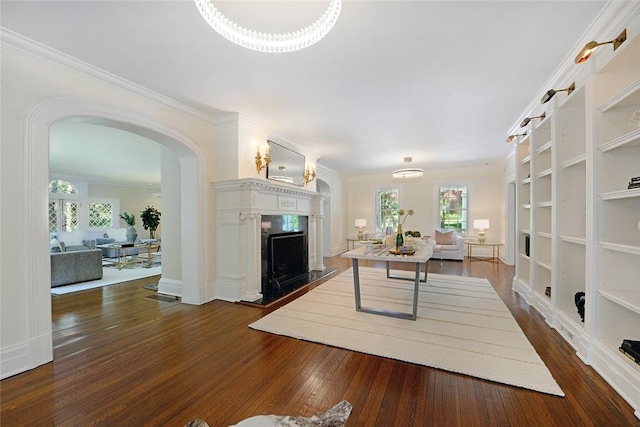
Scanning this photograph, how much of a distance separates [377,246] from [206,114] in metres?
2.98

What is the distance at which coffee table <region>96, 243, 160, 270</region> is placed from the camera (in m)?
6.20

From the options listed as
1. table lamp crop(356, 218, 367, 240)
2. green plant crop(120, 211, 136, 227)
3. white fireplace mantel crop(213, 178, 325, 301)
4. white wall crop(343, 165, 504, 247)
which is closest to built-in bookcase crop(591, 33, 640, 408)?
white fireplace mantel crop(213, 178, 325, 301)

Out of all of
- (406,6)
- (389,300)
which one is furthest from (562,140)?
(389,300)

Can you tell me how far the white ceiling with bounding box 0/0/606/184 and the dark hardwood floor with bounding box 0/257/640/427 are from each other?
8.41 ft

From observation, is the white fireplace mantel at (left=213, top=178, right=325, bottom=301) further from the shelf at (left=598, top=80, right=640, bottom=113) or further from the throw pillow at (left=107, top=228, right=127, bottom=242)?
the throw pillow at (left=107, top=228, right=127, bottom=242)

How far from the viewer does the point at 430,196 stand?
7.90m

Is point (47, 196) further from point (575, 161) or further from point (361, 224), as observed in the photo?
point (361, 224)

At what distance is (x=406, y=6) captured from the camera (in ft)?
5.52

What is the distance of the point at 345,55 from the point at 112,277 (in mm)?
5818

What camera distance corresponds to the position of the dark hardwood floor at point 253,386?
1.51 metres

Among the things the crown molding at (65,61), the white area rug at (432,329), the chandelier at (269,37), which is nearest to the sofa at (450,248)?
the white area rug at (432,329)

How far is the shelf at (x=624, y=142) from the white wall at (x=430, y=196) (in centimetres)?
592

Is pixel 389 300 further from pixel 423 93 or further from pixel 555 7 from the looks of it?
pixel 555 7

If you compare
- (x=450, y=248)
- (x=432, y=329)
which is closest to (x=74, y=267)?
(x=432, y=329)
